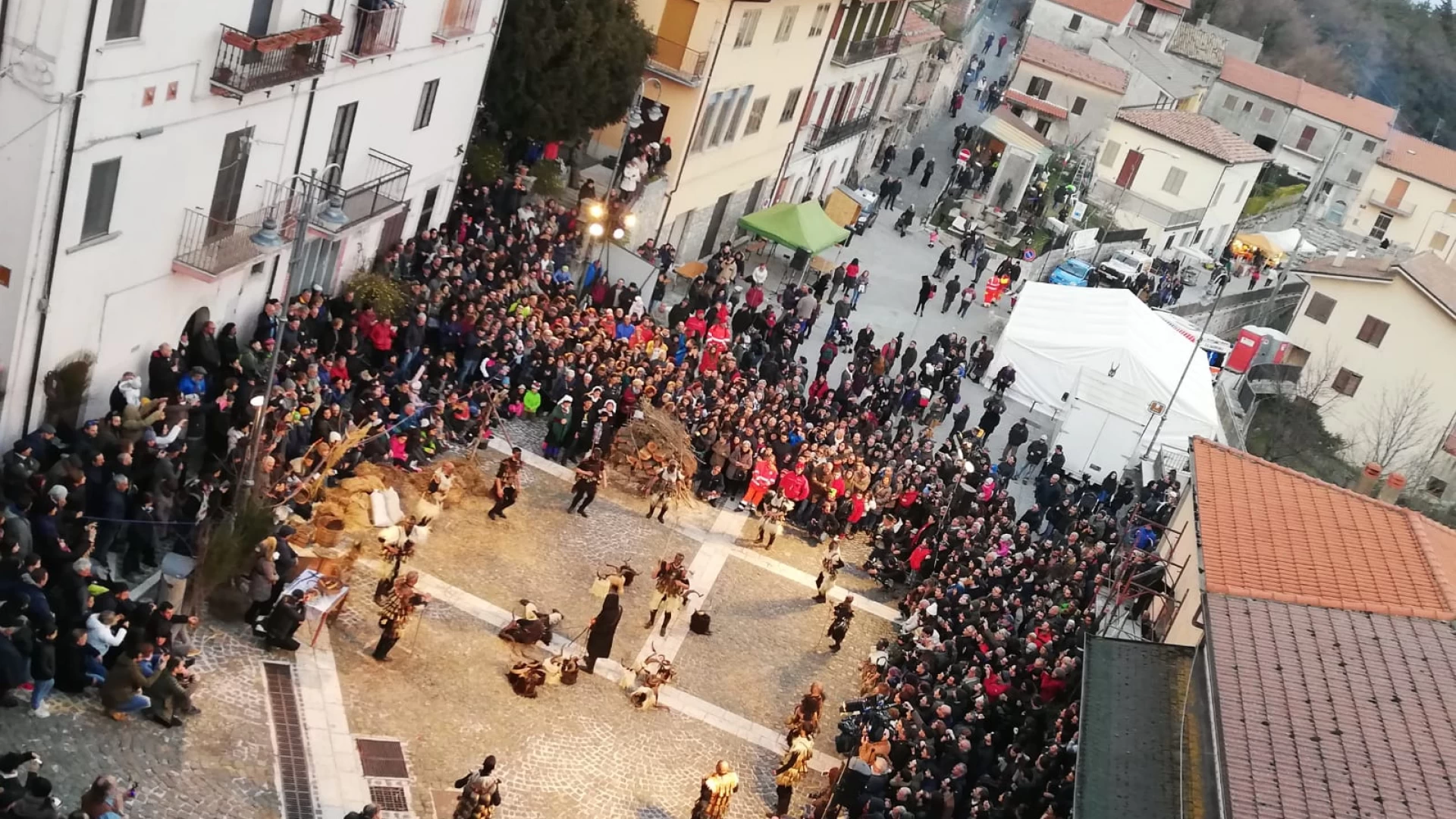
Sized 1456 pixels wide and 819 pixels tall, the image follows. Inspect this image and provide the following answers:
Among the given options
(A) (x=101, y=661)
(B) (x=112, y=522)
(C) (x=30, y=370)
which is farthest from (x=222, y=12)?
(A) (x=101, y=661)

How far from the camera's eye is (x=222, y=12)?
19562mm

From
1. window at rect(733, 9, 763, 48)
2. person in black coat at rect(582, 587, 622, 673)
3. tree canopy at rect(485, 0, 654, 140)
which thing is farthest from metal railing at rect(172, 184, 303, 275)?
window at rect(733, 9, 763, 48)

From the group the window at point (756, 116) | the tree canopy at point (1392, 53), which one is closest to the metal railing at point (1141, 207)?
the window at point (756, 116)

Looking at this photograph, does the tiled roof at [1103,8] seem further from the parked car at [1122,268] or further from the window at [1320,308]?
the window at [1320,308]

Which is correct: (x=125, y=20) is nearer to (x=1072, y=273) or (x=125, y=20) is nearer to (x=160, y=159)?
(x=160, y=159)

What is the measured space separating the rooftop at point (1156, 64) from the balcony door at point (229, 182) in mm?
57013

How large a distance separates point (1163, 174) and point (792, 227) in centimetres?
2933

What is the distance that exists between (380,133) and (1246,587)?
15.5 meters

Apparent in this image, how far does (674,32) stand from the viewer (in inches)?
1391

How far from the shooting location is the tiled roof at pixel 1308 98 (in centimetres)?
8306

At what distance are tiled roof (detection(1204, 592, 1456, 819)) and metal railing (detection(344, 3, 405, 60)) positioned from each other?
14.5 meters

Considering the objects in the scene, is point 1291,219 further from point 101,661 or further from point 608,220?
point 101,661

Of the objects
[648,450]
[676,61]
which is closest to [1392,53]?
[676,61]

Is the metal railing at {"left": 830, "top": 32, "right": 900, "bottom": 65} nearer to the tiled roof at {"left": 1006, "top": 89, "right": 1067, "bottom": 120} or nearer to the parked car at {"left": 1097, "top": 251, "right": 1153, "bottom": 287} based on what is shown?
the parked car at {"left": 1097, "top": 251, "right": 1153, "bottom": 287}
